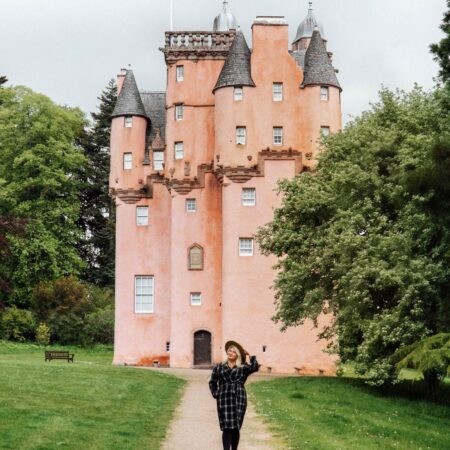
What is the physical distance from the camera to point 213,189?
48062 mm

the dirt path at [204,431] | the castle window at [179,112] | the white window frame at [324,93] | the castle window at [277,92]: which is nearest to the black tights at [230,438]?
the dirt path at [204,431]

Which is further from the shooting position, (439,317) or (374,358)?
(374,358)

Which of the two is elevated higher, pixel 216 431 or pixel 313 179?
pixel 313 179

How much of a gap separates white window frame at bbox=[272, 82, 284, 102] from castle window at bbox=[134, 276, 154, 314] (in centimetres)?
1272

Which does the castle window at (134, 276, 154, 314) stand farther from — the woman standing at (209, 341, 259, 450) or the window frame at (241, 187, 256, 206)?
the woman standing at (209, 341, 259, 450)

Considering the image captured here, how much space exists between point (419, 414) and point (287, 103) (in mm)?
Result: 26194

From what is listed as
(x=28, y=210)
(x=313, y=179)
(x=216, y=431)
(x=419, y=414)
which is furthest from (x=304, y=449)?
(x=28, y=210)

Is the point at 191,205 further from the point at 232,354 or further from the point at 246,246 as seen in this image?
the point at 232,354

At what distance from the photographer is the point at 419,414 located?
23.9 meters

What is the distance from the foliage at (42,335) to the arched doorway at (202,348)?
15.4 metres

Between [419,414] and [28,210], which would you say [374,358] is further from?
[28,210]

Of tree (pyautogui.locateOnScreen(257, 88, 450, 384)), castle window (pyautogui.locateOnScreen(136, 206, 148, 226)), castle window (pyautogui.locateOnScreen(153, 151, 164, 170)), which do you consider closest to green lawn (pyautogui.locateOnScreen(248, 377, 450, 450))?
tree (pyautogui.locateOnScreen(257, 88, 450, 384))

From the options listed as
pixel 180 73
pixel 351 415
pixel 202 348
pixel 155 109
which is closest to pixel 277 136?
pixel 180 73

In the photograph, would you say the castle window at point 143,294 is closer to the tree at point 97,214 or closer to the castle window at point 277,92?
the castle window at point 277,92
